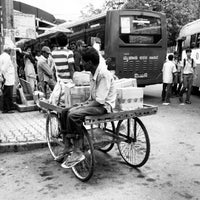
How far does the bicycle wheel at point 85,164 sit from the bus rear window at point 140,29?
275 inches

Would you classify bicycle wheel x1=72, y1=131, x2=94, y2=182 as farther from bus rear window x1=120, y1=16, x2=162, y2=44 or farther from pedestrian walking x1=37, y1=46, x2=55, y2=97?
bus rear window x1=120, y1=16, x2=162, y2=44

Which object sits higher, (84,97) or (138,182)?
(84,97)

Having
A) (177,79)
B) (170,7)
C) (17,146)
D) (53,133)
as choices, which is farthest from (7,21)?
(170,7)

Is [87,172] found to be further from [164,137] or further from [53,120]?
[164,137]

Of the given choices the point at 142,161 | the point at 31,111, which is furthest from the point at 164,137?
the point at 31,111

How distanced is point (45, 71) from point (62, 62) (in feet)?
8.84

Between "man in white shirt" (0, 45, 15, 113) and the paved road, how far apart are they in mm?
3618

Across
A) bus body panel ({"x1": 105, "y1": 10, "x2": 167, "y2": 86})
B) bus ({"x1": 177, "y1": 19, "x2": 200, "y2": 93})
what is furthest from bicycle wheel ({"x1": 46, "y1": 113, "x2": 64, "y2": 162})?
bus ({"x1": 177, "y1": 19, "x2": 200, "y2": 93})

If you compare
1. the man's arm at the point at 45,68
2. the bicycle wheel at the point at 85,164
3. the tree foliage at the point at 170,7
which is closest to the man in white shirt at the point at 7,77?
the man's arm at the point at 45,68

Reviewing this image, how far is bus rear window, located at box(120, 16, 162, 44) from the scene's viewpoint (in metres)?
10.8

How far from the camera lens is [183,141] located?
6082mm

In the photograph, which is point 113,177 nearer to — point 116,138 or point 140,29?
point 116,138

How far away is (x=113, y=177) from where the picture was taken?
430 cm

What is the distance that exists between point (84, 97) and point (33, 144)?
1.59 meters
